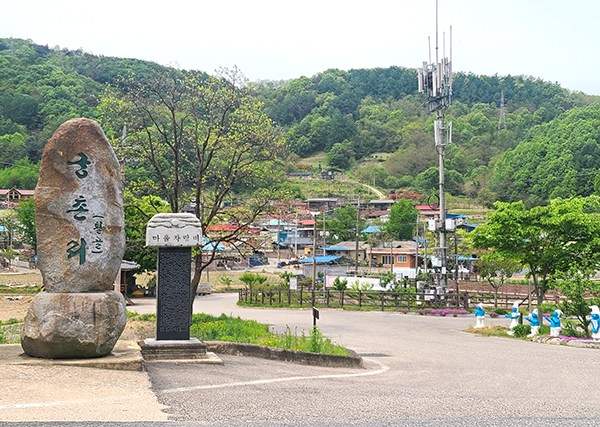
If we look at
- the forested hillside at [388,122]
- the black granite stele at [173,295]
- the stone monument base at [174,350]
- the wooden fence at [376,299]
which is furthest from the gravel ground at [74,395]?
the wooden fence at [376,299]

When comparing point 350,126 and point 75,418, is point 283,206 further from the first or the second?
point 350,126

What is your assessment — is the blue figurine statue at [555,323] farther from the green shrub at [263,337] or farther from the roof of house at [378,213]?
the roof of house at [378,213]

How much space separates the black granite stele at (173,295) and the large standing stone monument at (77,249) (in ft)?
5.24

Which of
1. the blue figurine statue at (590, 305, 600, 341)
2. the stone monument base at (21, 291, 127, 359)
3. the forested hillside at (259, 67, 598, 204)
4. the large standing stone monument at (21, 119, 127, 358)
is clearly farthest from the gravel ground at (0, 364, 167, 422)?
the forested hillside at (259, 67, 598, 204)

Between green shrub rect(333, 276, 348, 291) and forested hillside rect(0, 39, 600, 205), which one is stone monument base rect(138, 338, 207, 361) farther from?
green shrub rect(333, 276, 348, 291)

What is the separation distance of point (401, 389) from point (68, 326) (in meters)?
5.33

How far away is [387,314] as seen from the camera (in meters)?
30.4

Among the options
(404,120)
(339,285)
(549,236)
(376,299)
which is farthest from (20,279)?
(404,120)

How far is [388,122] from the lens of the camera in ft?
516

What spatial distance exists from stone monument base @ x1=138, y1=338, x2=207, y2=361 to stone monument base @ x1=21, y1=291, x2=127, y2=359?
4.71 feet

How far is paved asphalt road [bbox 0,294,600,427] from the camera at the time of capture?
736 centimetres

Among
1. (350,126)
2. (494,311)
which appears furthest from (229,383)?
(350,126)

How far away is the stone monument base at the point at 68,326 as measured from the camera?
9578mm

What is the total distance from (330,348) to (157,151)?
33.3 feet
